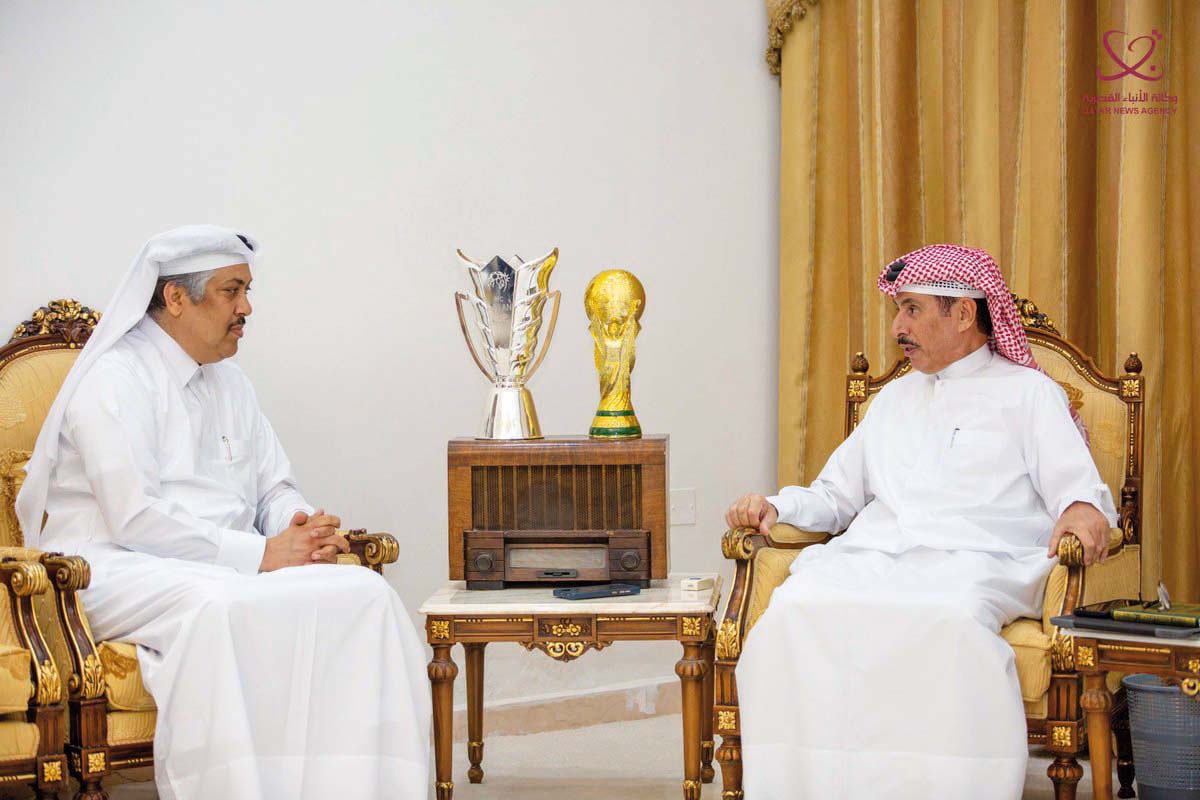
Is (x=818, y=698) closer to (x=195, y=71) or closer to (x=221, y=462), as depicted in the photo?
(x=221, y=462)

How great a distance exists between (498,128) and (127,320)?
1.46m

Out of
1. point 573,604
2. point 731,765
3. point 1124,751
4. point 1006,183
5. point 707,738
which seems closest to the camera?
point 731,765

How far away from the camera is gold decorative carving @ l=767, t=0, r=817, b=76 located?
460cm

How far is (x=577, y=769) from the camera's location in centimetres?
389

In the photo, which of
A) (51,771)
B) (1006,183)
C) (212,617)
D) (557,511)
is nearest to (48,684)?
(51,771)

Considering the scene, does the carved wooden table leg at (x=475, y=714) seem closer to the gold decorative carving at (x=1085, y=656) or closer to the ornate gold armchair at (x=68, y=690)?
the ornate gold armchair at (x=68, y=690)

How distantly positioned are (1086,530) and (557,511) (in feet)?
4.24

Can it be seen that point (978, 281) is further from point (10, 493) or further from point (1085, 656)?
point (10, 493)

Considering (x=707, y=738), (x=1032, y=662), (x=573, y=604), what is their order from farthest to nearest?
1. (x=707, y=738)
2. (x=573, y=604)
3. (x=1032, y=662)

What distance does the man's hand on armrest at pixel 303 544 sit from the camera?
10.8 ft

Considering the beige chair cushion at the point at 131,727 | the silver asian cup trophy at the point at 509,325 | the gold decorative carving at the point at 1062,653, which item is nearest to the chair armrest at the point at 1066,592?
the gold decorative carving at the point at 1062,653

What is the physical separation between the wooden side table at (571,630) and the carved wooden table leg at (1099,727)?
0.87 meters

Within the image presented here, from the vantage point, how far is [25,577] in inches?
110

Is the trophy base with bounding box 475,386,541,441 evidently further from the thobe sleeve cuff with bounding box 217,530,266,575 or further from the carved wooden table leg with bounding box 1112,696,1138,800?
the carved wooden table leg with bounding box 1112,696,1138,800
